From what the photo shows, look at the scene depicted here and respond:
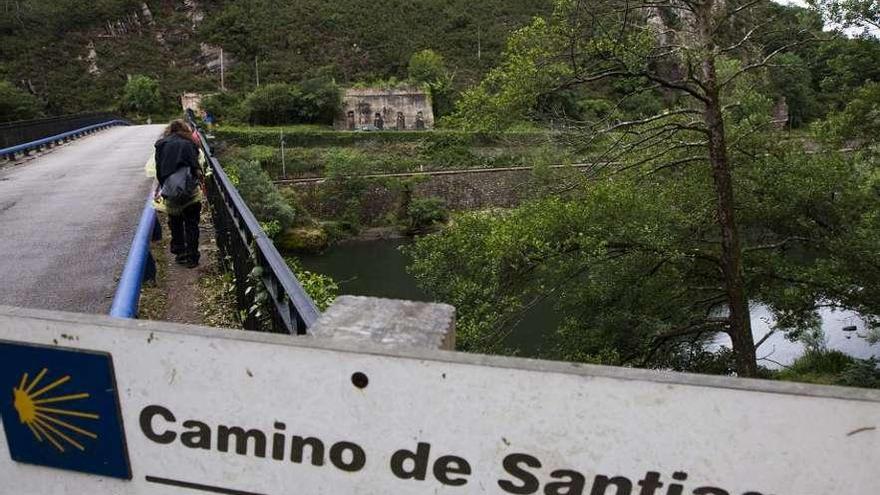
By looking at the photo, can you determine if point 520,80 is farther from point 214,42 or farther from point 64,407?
point 214,42

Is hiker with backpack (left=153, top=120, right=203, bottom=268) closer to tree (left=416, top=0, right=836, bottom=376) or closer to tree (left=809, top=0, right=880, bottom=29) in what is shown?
tree (left=416, top=0, right=836, bottom=376)

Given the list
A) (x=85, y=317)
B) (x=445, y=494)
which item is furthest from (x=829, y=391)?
(x=85, y=317)

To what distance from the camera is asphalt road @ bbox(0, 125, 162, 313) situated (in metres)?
5.05

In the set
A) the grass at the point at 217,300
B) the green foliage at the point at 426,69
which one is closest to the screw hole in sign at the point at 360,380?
the grass at the point at 217,300

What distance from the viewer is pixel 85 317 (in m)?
1.67

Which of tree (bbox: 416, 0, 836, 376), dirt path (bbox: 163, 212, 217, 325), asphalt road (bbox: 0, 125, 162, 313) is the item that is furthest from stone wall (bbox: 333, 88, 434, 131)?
dirt path (bbox: 163, 212, 217, 325)

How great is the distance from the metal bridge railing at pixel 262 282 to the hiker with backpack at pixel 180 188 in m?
0.46

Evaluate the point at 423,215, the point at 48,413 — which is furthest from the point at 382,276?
the point at 48,413

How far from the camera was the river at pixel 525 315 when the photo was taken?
62.9 ft

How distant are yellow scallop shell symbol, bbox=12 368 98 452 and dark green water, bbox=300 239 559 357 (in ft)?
60.2

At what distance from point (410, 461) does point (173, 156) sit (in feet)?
17.5

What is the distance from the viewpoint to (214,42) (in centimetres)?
7712

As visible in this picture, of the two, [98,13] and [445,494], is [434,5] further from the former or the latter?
[445,494]

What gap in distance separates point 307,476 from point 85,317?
0.72 metres
